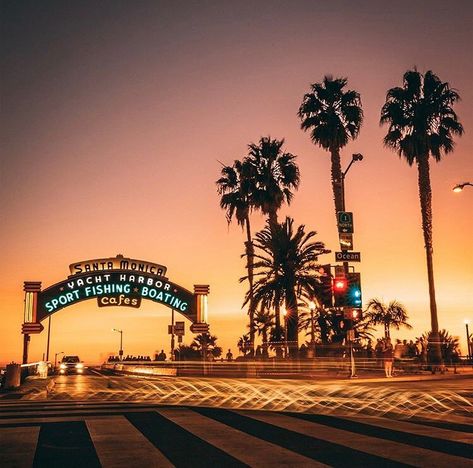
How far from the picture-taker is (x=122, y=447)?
25.6 ft

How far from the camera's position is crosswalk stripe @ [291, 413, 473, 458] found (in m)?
7.47

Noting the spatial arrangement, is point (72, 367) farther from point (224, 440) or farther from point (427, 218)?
point (224, 440)

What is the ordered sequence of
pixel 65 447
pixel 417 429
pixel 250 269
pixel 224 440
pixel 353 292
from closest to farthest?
pixel 65 447, pixel 224 440, pixel 417 429, pixel 353 292, pixel 250 269

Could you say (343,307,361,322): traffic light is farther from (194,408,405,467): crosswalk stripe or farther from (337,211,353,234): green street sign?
(194,408,405,467): crosswalk stripe

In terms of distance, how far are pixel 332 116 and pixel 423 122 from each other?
18.2 ft

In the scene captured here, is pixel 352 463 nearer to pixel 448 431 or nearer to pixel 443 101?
pixel 448 431

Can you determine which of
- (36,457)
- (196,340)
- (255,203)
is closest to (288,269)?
(255,203)

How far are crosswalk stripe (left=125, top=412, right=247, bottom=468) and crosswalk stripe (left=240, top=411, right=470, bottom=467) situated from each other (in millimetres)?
1679

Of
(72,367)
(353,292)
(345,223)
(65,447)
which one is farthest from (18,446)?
(72,367)

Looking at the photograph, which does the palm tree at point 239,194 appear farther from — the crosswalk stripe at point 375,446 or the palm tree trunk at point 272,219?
the crosswalk stripe at point 375,446

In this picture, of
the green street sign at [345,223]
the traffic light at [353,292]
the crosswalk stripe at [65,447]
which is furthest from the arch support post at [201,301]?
the crosswalk stripe at [65,447]

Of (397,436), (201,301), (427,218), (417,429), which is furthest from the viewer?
(427,218)

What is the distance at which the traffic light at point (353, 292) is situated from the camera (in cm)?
2352

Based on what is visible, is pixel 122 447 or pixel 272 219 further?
pixel 272 219
